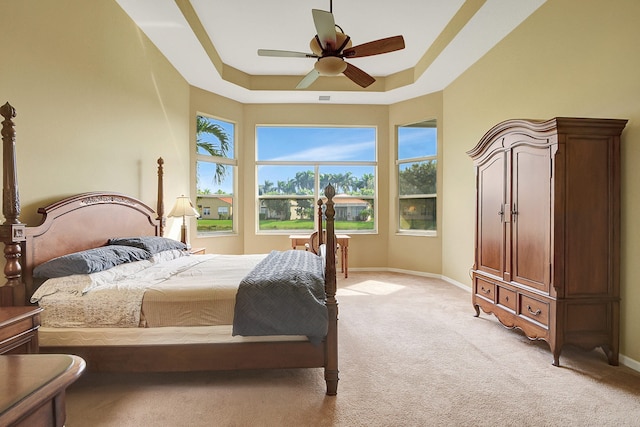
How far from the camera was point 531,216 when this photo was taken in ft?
9.10

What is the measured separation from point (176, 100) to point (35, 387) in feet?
15.5

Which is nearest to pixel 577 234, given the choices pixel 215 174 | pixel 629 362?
pixel 629 362

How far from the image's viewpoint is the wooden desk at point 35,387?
2.00 feet

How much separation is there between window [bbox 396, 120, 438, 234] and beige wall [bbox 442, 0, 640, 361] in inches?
30.1

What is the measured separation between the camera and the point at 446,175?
532cm

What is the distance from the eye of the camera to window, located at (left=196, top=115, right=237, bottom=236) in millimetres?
5461

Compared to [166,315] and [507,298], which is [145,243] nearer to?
[166,315]

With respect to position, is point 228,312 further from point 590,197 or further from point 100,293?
point 590,197

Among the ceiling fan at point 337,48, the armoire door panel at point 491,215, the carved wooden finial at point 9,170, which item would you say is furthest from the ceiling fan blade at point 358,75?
the carved wooden finial at point 9,170

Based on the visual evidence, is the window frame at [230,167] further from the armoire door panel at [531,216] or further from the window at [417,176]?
the armoire door panel at [531,216]

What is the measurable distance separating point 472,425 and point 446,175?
4080mm

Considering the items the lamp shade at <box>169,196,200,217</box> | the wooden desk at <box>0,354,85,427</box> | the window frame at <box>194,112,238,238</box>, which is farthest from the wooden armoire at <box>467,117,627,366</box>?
the window frame at <box>194,112,238,238</box>

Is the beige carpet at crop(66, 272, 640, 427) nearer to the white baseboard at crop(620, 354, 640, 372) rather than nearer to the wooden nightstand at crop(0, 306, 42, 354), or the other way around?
the white baseboard at crop(620, 354, 640, 372)

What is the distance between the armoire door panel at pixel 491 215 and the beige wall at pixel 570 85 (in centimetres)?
73
